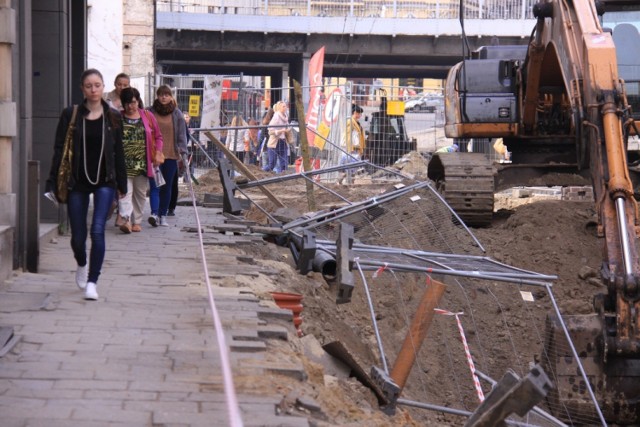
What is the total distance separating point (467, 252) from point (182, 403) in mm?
8278

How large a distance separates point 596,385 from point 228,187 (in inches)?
236

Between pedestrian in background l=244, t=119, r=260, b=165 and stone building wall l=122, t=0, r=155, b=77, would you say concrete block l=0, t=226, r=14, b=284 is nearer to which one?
pedestrian in background l=244, t=119, r=260, b=165

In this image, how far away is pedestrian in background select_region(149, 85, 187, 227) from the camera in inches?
566

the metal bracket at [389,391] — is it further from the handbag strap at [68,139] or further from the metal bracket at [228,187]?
the metal bracket at [228,187]

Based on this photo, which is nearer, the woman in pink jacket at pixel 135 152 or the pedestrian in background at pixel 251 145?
the woman in pink jacket at pixel 135 152

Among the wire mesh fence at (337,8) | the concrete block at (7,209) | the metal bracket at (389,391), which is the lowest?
the metal bracket at (389,391)

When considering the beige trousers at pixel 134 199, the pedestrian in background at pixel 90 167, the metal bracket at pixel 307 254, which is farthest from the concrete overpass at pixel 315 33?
the pedestrian in background at pixel 90 167

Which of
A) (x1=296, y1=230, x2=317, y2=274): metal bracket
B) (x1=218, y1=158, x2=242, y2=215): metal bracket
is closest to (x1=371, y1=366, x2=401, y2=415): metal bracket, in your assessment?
(x1=296, y1=230, x2=317, y2=274): metal bracket

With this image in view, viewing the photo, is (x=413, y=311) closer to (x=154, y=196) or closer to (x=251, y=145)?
(x=154, y=196)

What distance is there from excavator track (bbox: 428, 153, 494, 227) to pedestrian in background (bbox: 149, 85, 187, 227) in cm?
400

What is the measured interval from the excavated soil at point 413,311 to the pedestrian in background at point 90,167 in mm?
1394

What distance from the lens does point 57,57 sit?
1316cm

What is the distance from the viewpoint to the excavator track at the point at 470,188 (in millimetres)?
16312

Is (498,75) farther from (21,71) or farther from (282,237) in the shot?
(21,71)
